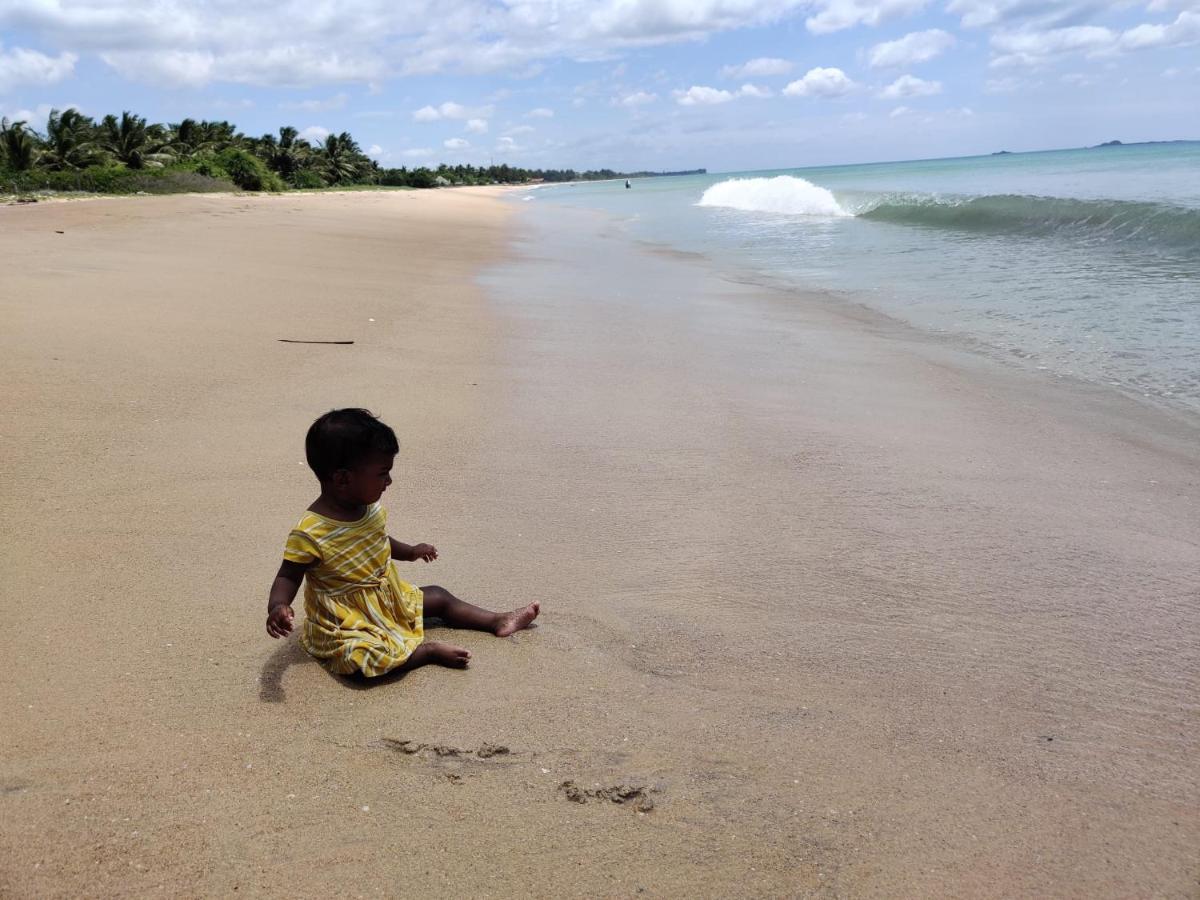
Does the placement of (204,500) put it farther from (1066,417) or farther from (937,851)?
(1066,417)

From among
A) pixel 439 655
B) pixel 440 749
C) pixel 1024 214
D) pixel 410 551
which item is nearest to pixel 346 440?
pixel 410 551

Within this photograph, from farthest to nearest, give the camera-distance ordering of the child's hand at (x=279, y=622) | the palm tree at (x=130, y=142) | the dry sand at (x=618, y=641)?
the palm tree at (x=130, y=142)
the child's hand at (x=279, y=622)
the dry sand at (x=618, y=641)

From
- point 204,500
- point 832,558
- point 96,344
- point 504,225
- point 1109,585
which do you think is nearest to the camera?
point 1109,585

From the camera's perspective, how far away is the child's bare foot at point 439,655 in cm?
268

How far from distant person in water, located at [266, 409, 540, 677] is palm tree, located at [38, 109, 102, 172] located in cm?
4699

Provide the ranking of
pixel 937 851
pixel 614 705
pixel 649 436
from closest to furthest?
pixel 937 851
pixel 614 705
pixel 649 436

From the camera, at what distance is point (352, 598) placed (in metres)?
2.73

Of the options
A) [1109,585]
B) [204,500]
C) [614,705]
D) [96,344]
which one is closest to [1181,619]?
[1109,585]

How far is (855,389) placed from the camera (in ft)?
19.3

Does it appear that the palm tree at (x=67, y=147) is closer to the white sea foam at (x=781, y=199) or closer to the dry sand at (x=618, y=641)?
the white sea foam at (x=781, y=199)

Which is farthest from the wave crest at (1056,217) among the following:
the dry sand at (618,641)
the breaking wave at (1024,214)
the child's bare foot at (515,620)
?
the child's bare foot at (515,620)

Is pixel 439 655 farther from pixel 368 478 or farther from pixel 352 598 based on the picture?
pixel 368 478

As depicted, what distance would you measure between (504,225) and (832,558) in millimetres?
24076

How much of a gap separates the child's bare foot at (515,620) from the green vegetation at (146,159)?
38.5 meters
